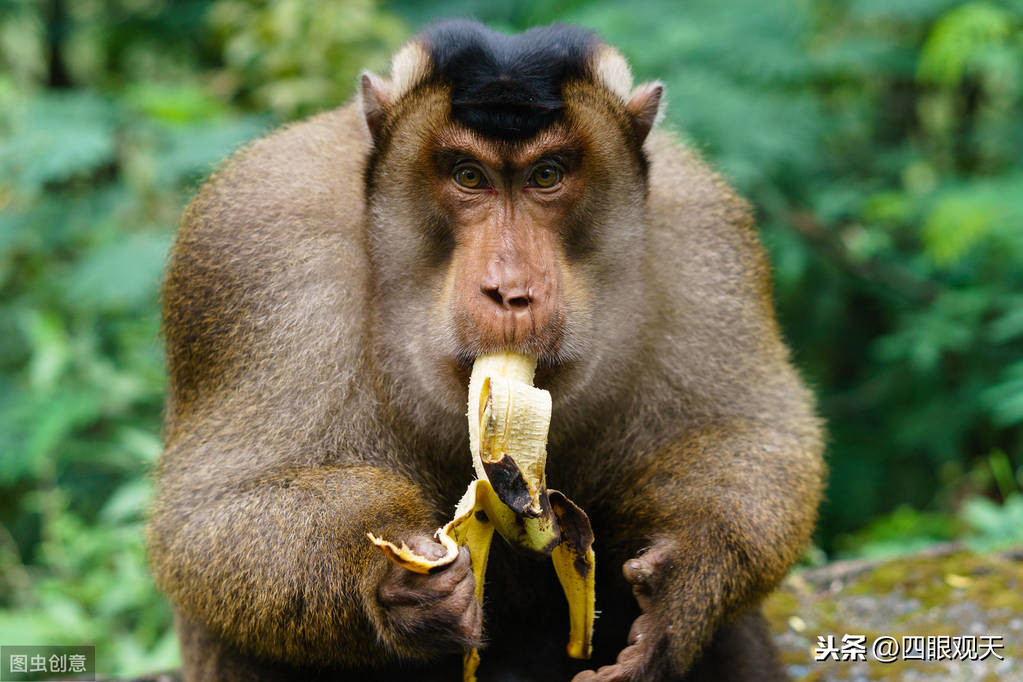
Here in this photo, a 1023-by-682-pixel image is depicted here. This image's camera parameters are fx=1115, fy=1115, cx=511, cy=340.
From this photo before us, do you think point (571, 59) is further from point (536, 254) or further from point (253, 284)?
point (253, 284)

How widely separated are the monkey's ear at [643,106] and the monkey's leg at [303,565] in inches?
53.9

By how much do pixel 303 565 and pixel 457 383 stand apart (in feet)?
2.25

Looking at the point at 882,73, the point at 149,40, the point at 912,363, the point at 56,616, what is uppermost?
the point at 149,40

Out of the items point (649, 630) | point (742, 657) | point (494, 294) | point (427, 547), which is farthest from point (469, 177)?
point (742, 657)

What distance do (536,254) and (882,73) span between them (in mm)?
5289

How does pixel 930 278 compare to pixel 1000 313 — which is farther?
pixel 930 278

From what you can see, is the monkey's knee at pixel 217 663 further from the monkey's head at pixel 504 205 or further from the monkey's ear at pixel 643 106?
the monkey's ear at pixel 643 106

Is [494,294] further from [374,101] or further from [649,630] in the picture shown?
[649,630]

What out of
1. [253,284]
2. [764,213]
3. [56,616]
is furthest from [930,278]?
[56,616]

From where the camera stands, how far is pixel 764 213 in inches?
280

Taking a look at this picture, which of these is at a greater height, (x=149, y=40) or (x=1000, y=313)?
(x=149, y=40)

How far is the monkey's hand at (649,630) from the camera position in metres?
3.21

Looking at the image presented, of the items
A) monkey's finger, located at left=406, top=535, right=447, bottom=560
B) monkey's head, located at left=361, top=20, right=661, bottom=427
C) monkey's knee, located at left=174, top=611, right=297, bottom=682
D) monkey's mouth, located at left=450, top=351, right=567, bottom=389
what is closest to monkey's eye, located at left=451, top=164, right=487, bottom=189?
monkey's head, located at left=361, top=20, right=661, bottom=427

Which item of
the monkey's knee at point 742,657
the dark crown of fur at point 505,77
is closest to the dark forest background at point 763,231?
the monkey's knee at point 742,657
